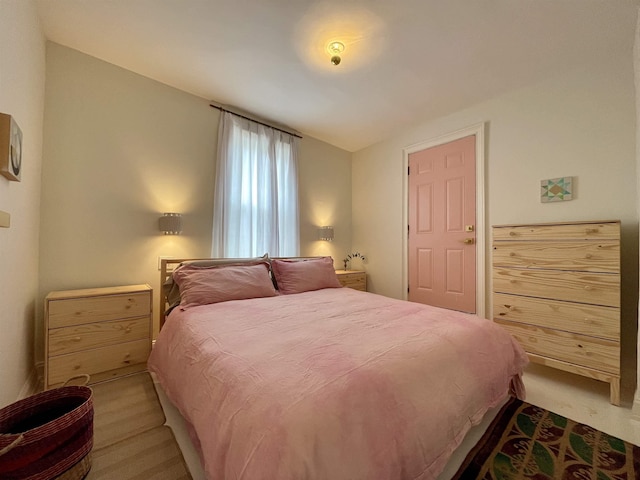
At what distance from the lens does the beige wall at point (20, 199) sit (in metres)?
1.33

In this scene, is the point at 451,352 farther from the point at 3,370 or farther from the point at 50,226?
the point at 50,226

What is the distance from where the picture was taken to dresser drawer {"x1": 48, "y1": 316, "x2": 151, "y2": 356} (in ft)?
5.82

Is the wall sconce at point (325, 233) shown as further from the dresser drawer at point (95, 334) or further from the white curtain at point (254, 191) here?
the dresser drawer at point (95, 334)

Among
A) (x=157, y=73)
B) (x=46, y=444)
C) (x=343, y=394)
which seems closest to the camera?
(x=343, y=394)

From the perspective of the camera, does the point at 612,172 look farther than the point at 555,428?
Yes

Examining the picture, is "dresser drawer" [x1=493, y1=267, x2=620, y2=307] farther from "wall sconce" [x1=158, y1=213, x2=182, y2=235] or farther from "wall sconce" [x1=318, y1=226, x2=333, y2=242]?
"wall sconce" [x1=158, y1=213, x2=182, y2=235]

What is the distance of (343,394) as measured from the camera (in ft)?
2.80

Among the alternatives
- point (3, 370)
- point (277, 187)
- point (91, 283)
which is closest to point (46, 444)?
point (3, 370)

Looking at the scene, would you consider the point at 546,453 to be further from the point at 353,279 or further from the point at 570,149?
the point at 353,279

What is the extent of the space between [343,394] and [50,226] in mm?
2603

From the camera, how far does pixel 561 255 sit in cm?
197

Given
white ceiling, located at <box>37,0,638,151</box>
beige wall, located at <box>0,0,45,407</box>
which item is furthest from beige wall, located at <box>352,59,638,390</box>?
beige wall, located at <box>0,0,45,407</box>

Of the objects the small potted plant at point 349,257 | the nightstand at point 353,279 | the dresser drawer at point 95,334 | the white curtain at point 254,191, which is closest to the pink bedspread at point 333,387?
the dresser drawer at point 95,334

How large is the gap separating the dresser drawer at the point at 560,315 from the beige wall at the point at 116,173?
116 inches
